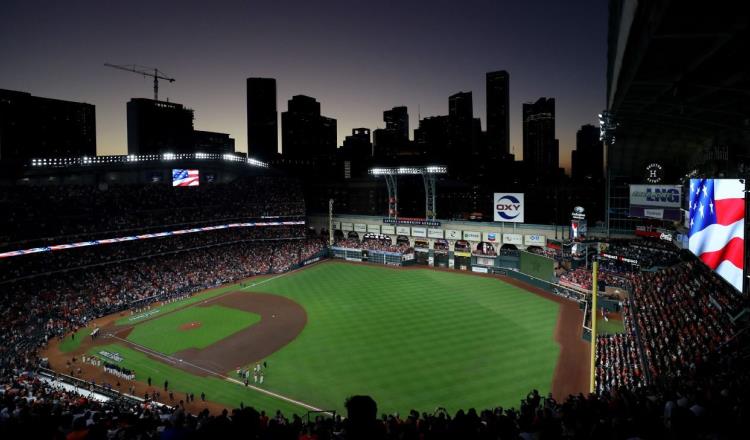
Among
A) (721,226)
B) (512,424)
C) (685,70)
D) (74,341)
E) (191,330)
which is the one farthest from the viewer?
(191,330)

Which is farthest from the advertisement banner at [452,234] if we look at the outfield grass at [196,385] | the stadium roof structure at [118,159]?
the outfield grass at [196,385]

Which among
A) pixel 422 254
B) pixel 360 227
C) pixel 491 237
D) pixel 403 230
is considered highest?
pixel 360 227

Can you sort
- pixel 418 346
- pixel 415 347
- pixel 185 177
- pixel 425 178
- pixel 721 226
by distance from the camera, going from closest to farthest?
pixel 721 226 → pixel 415 347 → pixel 418 346 → pixel 185 177 → pixel 425 178

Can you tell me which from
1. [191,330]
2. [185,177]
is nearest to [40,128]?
[185,177]

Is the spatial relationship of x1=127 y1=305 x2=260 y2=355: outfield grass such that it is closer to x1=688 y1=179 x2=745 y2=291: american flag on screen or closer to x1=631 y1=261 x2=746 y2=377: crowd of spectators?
x1=631 y1=261 x2=746 y2=377: crowd of spectators

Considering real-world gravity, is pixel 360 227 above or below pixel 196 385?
above

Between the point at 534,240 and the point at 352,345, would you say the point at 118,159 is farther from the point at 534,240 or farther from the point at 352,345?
the point at 534,240
